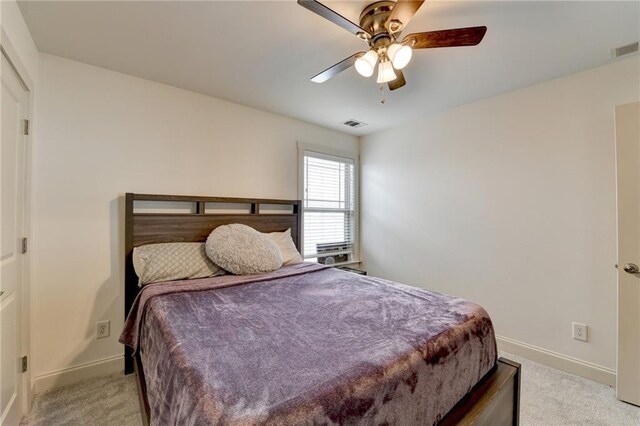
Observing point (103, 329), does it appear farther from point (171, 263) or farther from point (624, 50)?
point (624, 50)

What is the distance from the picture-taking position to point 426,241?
328 cm

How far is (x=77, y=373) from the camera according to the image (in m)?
2.10

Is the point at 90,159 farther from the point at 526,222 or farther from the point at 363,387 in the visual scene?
the point at 526,222

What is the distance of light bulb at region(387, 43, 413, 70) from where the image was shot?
4.70 feet

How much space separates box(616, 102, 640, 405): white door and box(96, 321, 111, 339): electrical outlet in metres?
3.80

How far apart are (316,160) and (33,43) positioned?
266 centimetres

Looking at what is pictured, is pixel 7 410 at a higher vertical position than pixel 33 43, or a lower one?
lower

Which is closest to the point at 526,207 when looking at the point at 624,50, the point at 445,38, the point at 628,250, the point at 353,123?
the point at 628,250

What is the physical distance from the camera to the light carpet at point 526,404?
1.71m

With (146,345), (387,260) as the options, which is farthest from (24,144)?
(387,260)

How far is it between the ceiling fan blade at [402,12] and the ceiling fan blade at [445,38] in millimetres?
95

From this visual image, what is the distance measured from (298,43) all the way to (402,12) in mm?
819

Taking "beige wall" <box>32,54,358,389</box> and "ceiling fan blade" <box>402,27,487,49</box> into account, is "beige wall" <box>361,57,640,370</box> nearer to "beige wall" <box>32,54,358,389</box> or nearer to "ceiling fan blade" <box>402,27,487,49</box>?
"ceiling fan blade" <box>402,27,487,49</box>

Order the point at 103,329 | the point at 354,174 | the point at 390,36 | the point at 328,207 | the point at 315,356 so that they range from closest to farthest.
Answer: the point at 315,356, the point at 390,36, the point at 103,329, the point at 328,207, the point at 354,174
